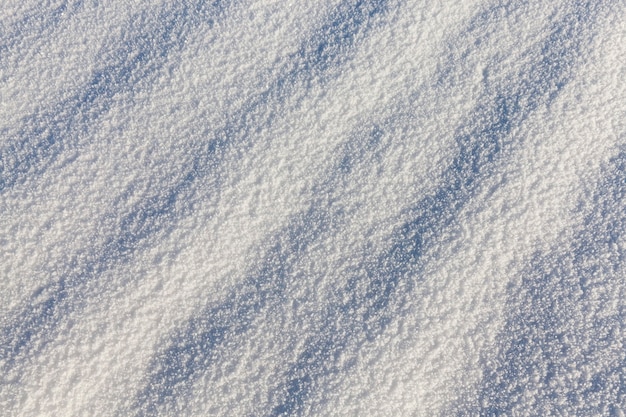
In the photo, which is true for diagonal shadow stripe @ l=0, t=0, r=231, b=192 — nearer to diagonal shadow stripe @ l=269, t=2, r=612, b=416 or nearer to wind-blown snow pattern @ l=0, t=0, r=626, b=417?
wind-blown snow pattern @ l=0, t=0, r=626, b=417

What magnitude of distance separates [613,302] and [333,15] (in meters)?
0.62

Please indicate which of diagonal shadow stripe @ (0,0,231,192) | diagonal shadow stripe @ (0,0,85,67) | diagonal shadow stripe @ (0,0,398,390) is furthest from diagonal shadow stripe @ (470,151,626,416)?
diagonal shadow stripe @ (0,0,85,67)

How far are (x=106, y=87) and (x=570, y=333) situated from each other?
778 millimetres

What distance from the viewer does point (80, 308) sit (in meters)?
0.73

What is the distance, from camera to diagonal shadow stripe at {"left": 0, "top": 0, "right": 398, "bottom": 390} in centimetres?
73

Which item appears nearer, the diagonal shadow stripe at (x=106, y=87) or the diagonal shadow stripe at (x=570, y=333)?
the diagonal shadow stripe at (x=570, y=333)

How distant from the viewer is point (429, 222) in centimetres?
78

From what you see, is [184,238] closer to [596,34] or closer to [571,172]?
[571,172]

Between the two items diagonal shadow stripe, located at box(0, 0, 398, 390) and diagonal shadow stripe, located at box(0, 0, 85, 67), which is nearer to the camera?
diagonal shadow stripe, located at box(0, 0, 398, 390)

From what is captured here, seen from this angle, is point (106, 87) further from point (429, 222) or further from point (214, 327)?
point (429, 222)

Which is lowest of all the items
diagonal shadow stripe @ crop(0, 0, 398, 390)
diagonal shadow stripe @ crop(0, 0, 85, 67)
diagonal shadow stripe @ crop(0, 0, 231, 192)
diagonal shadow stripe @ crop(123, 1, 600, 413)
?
diagonal shadow stripe @ crop(123, 1, 600, 413)

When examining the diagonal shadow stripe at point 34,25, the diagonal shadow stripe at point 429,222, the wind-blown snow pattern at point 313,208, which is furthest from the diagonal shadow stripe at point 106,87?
the diagonal shadow stripe at point 429,222

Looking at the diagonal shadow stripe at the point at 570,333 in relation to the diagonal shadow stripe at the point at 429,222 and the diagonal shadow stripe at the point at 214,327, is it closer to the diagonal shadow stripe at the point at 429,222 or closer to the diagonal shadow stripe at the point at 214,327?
the diagonal shadow stripe at the point at 429,222

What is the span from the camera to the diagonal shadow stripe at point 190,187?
729 mm
